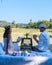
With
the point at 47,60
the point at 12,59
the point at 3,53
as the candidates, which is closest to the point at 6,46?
the point at 3,53

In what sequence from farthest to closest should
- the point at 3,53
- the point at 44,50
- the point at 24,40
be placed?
the point at 24,40, the point at 44,50, the point at 3,53

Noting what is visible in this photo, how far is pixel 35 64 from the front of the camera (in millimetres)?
5863

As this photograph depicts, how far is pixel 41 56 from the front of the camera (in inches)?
233

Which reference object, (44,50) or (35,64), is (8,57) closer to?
(35,64)

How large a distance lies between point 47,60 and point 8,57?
89 centimetres

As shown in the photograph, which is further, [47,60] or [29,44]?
[29,44]

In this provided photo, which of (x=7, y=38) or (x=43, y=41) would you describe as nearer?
(x=7, y=38)

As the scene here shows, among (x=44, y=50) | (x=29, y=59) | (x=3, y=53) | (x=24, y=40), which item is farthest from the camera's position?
(x=24, y=40)

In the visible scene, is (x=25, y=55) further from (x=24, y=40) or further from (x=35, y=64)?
(x=24, y=40)

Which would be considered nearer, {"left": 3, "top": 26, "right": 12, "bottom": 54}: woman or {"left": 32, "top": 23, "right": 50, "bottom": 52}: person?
{"left": 3, "top": 26, "right": 12, "bottom": 54}: woman

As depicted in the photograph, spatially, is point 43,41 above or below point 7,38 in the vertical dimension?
below

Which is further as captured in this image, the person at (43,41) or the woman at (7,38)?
the person at (43,41)

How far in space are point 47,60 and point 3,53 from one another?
3.72 ft

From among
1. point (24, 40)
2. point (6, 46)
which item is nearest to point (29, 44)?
point (24, 40)
